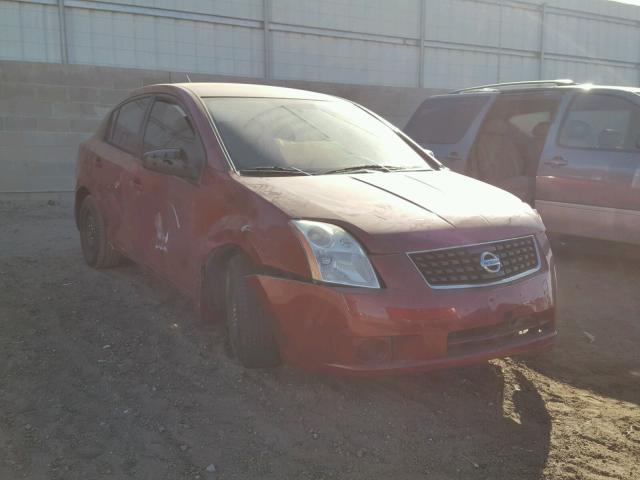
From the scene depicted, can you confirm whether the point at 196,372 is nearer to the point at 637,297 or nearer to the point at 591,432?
the point at 591,432

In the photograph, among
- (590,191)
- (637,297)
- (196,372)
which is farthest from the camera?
(590,191)

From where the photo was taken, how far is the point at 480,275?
9.93 ft

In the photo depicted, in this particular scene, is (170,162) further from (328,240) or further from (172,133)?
(328,240)

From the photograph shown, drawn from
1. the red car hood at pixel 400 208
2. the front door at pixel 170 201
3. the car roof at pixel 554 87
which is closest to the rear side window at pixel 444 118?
the car roof at pixel 554 87

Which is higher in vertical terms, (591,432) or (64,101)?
(64,101)

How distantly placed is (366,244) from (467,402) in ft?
3.26

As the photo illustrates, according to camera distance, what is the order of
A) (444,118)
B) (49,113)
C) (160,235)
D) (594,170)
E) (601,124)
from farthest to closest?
(49,113), (444,118), (601,124), (594,170), (160,235)

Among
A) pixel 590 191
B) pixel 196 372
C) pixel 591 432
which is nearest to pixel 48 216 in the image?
pixel 196 372

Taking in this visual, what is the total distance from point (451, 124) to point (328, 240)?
456cm

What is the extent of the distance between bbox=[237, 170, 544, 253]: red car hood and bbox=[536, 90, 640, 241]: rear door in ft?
8.01

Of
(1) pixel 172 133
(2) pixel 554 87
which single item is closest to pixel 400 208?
(1) pixel 172 133

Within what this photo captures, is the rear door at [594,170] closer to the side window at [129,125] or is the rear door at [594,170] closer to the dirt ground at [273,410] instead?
the dirt ground at [273,410]

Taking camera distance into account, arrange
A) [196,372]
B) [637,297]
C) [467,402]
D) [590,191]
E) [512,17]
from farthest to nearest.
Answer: [512,17] < [590,191] < [637,297] < [196,372] < [467,402]

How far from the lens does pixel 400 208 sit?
3.21 meters
